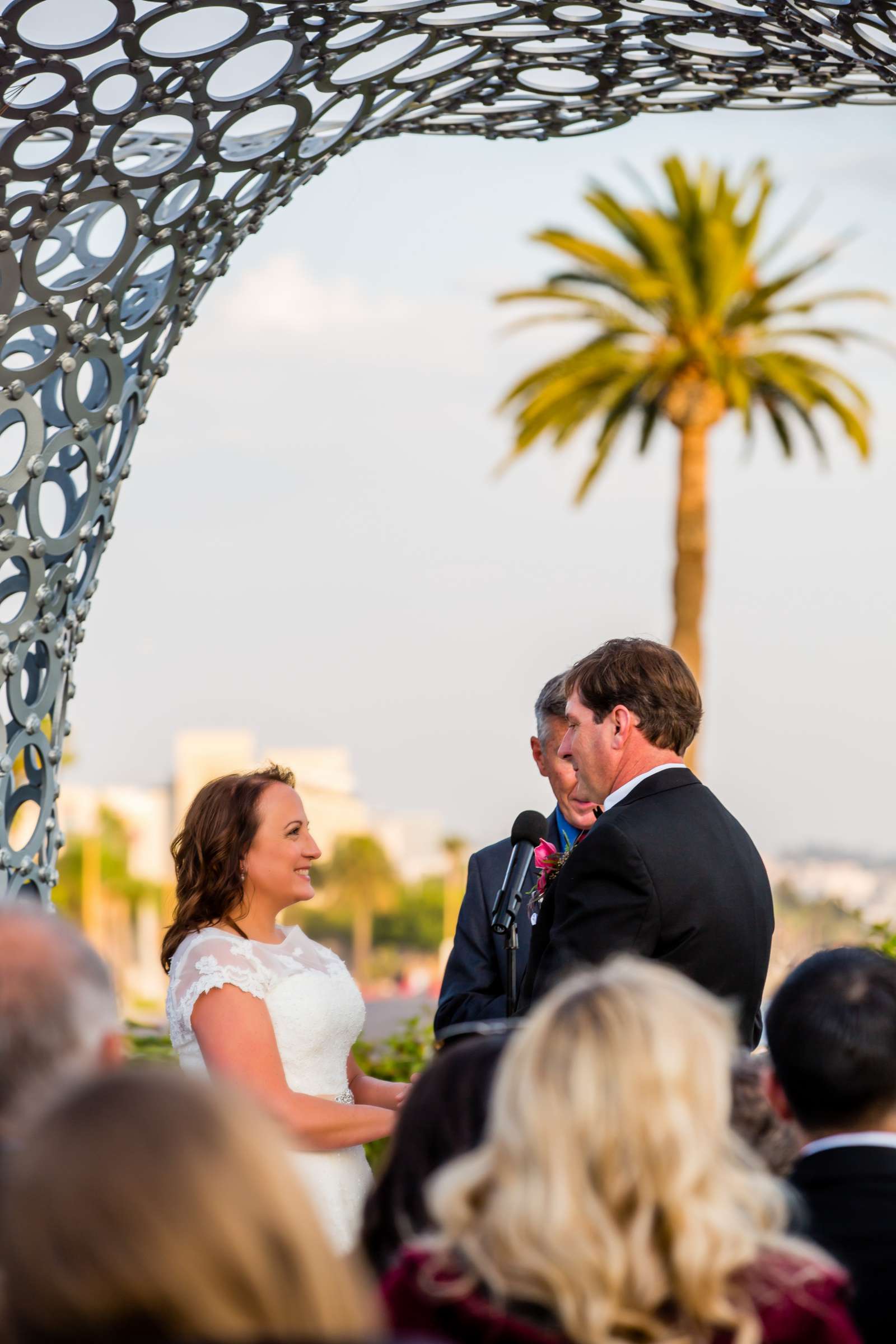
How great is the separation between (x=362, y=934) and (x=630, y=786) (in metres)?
93.5

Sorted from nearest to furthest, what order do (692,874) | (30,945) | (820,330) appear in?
(30,945) → (692,874) → (820,330)

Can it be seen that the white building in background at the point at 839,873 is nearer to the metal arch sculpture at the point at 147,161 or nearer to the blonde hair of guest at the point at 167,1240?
the metal arch sculpture at the point at 147,161

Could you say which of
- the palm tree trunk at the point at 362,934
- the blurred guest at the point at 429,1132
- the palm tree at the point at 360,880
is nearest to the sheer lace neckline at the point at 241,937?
the blurred guest at the point at 429,1132

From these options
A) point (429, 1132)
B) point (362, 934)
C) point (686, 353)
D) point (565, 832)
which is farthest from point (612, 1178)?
point (362, 934)

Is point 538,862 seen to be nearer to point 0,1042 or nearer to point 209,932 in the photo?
point 209,932

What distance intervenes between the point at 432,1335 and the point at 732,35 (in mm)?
5311

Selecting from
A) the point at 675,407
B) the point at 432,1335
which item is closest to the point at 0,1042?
the point at 432,1335

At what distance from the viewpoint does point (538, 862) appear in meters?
4.60

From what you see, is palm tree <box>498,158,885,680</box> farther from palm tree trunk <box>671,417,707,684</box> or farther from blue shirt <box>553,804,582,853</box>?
blue shirt <box>553,804,582,853</box>

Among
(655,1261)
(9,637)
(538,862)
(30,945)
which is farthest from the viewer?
(9,637)

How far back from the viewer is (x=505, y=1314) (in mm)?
1856

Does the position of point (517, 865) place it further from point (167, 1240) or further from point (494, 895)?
point (167, 1240)

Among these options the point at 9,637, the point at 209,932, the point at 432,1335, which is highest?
the point at 9,637

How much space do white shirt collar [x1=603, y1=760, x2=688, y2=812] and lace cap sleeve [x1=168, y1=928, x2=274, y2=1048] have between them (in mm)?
1078
